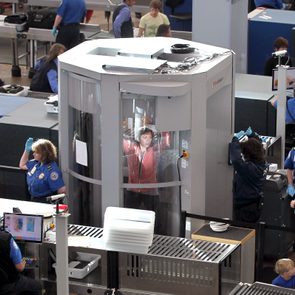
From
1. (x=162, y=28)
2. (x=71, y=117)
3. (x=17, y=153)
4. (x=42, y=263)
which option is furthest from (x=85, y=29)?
(x=42, y=263)

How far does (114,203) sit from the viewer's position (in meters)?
9.27

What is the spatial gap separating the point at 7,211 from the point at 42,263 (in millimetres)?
690

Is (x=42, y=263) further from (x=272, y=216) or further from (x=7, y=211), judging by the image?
(x=272, y=216)

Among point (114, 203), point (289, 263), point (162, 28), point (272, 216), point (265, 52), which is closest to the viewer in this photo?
point (289, 263)

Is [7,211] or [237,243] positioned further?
[7,211]

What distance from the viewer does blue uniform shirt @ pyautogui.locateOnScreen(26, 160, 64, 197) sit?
9656mm

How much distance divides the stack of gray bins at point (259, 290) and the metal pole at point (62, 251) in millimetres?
1431

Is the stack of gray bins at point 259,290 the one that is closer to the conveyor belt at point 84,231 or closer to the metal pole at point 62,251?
the conveyor belt at point 84,231

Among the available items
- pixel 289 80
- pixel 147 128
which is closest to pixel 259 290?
pixel 147 128

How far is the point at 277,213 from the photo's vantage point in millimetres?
10297

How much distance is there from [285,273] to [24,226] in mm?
2097

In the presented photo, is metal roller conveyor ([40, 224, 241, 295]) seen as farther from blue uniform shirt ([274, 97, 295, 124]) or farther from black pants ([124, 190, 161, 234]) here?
blue uniform shirt ([274, 97, 295, 124])

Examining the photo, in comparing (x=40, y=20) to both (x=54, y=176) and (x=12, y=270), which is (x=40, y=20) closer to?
(x=54, y=176)

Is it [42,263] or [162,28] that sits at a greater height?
[162,28]
